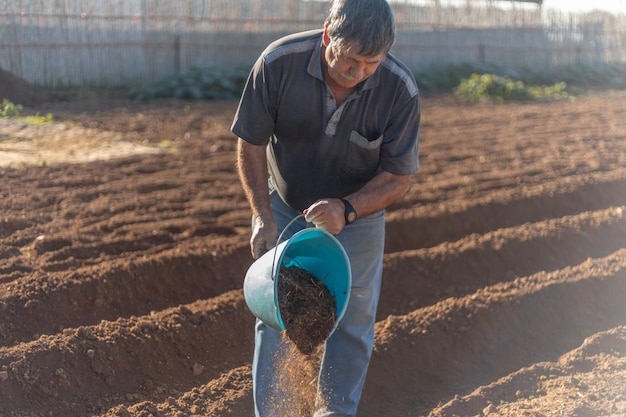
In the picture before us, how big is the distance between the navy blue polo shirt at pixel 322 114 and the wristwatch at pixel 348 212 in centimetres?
24

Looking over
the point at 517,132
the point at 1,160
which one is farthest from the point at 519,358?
the point at 517,132

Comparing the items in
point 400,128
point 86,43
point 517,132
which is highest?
point 400,128

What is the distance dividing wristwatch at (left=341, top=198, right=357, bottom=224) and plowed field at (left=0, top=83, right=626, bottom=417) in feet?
4.50

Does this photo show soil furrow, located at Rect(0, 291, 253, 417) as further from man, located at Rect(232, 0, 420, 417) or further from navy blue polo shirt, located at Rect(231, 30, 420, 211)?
navy blue polo shirt, located at Rect(231, 30, 420, 211)

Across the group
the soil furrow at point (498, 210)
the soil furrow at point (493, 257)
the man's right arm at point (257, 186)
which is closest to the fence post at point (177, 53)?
the soil furrow at point (498, 210)

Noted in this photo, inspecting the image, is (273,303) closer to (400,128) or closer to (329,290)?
(329,290)

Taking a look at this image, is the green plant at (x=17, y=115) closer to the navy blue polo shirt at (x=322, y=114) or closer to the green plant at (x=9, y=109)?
the green plant at (x=9, y=109)

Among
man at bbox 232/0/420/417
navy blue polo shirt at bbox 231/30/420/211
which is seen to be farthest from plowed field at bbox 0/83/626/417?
navy blue polo shirt at bbox 231/30/420/211

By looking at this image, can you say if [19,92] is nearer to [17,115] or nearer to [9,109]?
[9,109]

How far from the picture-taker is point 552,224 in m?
7.00

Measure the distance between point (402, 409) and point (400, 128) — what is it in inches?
70.8

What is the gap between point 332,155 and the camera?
3.43 meters

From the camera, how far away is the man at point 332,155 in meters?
3.28

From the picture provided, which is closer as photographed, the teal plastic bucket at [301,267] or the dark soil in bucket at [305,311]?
the teal plastic bucket at [301,267]
